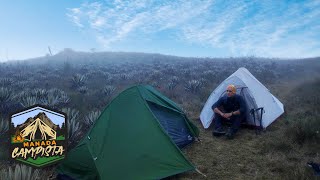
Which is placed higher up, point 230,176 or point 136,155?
point 136,155

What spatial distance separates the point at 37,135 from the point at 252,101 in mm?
7134

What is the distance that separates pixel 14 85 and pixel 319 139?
50.1 feet

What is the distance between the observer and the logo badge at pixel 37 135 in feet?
16.6

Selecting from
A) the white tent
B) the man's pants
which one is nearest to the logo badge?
the man's pants

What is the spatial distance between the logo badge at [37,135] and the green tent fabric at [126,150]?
2.48 feet

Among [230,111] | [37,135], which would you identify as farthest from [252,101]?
[37,135]

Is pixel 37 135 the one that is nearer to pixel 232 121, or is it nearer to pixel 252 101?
pixel 232 121

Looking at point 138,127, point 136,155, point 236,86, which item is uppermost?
point 236,86

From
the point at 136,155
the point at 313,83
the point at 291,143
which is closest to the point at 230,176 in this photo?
the point at 136,155

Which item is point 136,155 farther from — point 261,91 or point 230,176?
point 261,91

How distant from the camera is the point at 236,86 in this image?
10.3 metres

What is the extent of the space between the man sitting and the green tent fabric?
3.26 m

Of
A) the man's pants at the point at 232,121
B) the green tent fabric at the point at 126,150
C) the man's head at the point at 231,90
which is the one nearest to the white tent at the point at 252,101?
the man's pants at the point at 232,121

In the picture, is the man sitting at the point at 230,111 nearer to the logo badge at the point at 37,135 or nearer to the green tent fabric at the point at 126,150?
the green tent fabric at the point at 126,150
